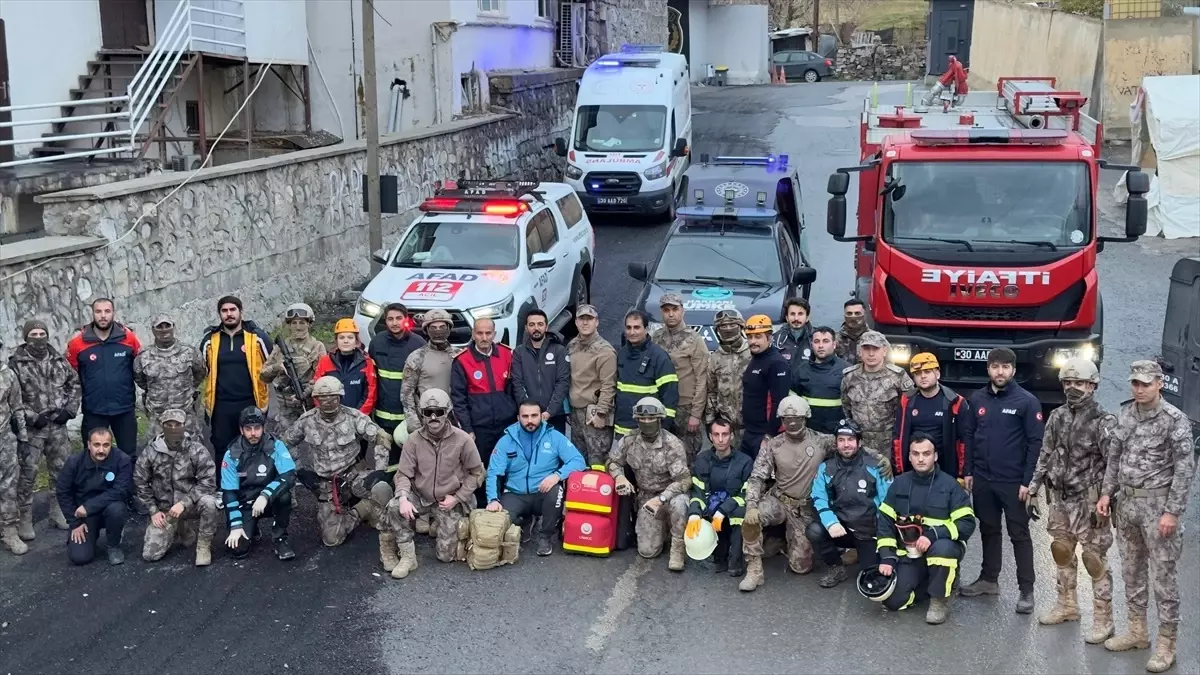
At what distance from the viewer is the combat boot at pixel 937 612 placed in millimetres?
8547

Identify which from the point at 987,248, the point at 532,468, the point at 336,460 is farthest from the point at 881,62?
the point at 336,460

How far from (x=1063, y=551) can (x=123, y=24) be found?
685 inches

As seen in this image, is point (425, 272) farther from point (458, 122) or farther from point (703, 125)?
point (703, 125)

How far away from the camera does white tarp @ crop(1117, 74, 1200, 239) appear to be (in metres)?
21.5

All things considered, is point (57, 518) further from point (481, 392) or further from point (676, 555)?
point (676, 555)

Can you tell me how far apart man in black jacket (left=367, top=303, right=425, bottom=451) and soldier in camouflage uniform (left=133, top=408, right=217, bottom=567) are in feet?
5.23

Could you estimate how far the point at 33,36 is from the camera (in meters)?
18.5

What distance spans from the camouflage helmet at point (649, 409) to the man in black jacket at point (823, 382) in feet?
4.11

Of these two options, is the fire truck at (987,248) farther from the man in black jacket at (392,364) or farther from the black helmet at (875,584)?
the man in black jacket at (392,364)

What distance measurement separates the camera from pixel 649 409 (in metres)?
9.60

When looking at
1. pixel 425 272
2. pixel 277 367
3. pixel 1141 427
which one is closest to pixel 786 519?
pixel 1141 427

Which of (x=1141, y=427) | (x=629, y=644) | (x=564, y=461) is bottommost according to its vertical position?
(x=629, y=644)

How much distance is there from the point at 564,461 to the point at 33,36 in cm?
1259

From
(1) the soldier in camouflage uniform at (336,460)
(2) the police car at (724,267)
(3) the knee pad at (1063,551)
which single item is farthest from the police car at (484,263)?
(3) the knee pad at (1063,551)
